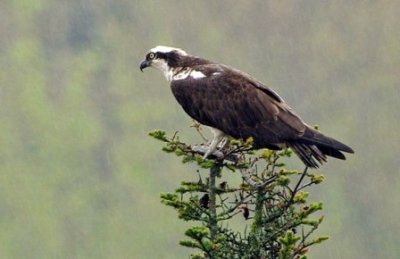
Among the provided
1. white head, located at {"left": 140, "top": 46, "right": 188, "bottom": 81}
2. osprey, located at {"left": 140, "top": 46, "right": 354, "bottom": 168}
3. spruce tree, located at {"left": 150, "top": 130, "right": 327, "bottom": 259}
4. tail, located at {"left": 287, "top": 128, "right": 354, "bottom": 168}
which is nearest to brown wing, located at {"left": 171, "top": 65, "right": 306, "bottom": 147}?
osprey, located at {"left": 140, "top": 46, "right": 354, "bottom": 168}

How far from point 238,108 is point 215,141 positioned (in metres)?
1.83

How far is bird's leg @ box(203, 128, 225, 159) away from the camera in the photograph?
74.7 ft

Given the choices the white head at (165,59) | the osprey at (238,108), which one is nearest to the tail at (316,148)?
the osprey at (238,108)

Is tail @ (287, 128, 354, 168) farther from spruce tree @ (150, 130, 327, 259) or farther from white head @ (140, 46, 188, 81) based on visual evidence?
white head @ (140, 46, 188, 81)

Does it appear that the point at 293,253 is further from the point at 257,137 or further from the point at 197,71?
the point at 197,71

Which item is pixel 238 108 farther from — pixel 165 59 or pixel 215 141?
pixel 165 59

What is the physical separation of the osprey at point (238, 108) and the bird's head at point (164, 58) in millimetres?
22

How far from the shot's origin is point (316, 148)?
2380cm

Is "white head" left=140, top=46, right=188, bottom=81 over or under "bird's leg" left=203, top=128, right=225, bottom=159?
over

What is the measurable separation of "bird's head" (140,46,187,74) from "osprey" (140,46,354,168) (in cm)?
2

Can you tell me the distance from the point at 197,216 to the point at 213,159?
2025 mm

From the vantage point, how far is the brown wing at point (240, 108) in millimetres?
24906

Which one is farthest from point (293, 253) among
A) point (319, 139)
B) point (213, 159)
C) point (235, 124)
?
point (235, 124)

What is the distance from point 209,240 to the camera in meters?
19.2
